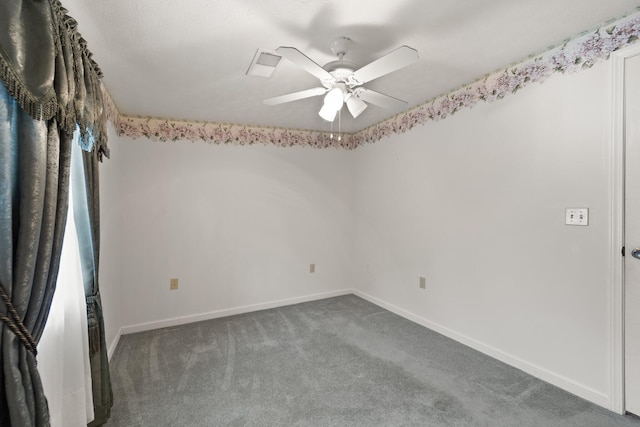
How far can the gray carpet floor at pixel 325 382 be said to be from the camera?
5.92 feet

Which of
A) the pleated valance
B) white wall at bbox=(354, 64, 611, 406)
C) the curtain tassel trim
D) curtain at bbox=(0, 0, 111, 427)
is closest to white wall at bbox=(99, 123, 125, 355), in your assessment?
the pleated valance

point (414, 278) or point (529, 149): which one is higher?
point (529, 149)

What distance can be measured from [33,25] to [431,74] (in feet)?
7.58

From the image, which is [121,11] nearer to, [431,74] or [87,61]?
[87,61]

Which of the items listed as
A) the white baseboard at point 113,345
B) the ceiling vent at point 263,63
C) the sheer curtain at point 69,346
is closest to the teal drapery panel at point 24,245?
the sheer curtain at point 69,346

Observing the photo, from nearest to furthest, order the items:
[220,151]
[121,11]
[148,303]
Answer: [121,11]
[148,303]
[220,151]

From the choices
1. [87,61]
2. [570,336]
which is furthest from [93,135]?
[570,336]

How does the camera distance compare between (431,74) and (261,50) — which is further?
(431,74)

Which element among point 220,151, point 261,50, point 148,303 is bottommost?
point 148,303

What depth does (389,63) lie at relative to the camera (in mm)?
1604

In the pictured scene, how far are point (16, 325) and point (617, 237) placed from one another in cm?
286

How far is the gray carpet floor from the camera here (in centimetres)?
180

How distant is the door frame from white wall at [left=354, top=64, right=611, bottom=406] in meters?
0.03

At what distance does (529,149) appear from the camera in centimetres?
222
